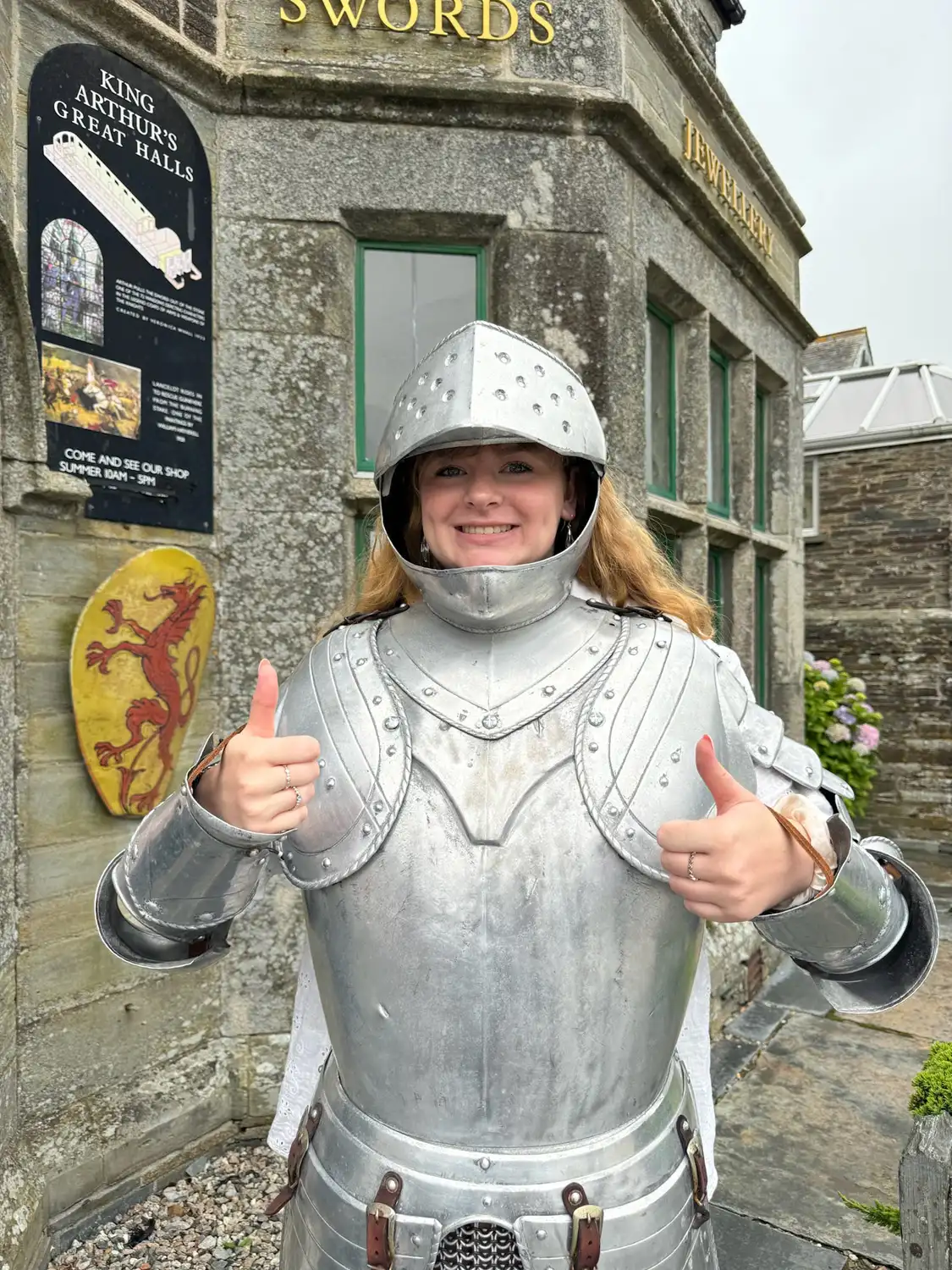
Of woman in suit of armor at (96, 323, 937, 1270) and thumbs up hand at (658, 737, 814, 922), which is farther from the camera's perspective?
woman in suit of armor at (96, 323, 937, 1270)

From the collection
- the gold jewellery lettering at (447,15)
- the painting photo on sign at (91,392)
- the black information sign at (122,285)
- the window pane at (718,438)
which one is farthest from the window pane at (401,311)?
the window pane at (718,438)

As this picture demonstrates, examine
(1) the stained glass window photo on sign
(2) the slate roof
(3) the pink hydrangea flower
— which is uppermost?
(2) the slate roof

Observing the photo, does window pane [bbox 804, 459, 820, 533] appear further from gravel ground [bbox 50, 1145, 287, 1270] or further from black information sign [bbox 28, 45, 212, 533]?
gravel ground [bbox 50, 1145, 287, 1270]

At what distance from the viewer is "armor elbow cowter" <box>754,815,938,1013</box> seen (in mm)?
1107

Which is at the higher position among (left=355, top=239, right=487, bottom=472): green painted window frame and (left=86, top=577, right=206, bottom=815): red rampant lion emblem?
(left=355, top=239, right=487, bottom=472): green painted window frame

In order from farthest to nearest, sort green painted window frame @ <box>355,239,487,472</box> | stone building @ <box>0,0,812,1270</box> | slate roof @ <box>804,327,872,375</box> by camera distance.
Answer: slate roof @ <box>804,327,872,375</box>
green painted window frame @ <box>355,239,487,472</box>
stone building @ <box>0,0,812,1270</box>

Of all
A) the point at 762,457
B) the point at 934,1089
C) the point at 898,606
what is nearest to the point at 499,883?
the point at 934,1089

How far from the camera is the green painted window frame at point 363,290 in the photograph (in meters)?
3.12

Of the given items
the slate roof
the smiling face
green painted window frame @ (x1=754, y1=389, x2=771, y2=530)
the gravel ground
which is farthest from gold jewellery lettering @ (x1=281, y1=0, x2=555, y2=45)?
the slate roof

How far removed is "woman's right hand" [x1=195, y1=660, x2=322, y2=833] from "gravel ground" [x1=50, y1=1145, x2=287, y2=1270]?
7.00 ft

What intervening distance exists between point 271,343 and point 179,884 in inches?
88.6

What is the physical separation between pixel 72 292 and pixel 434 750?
2.13 meters

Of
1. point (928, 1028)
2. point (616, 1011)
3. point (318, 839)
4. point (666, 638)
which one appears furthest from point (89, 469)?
point (928, 1028)

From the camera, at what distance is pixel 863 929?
3.76 feet
